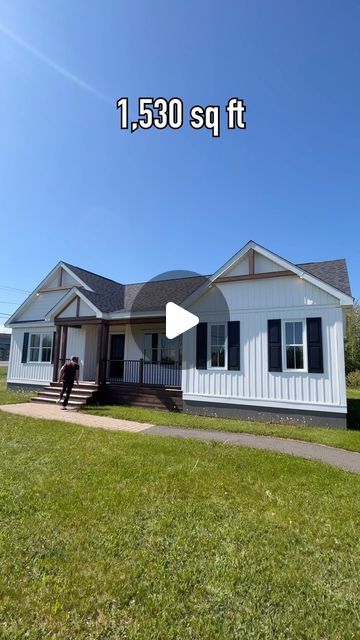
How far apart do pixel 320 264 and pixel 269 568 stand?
475 inches

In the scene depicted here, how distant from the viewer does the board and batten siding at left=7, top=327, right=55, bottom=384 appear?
17.5 m

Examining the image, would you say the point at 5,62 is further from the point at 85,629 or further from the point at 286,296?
the point at 85,629

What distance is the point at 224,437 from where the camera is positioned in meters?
8.35

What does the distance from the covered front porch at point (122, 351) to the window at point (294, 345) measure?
475 cm

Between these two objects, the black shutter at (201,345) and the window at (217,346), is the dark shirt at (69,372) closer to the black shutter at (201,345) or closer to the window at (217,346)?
the black shutter at (201,345)

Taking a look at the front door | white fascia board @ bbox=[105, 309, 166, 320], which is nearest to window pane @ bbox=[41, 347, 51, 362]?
the front door

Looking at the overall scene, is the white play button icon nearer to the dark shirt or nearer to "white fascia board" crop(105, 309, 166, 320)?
"white fascia board" crop(105, 309, 166, 320)

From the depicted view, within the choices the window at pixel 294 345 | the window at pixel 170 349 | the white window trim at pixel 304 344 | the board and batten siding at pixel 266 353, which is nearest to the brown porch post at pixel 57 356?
the window at pixel 170 349

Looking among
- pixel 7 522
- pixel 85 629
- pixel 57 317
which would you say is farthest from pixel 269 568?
pixel 57 317

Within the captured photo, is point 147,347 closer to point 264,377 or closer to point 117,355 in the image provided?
point 117,355

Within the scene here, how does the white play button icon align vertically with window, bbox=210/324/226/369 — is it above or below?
above

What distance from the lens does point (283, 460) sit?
249 inches

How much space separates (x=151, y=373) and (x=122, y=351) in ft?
9.22

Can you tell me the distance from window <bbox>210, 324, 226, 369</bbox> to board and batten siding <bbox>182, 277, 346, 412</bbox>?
265 mm
